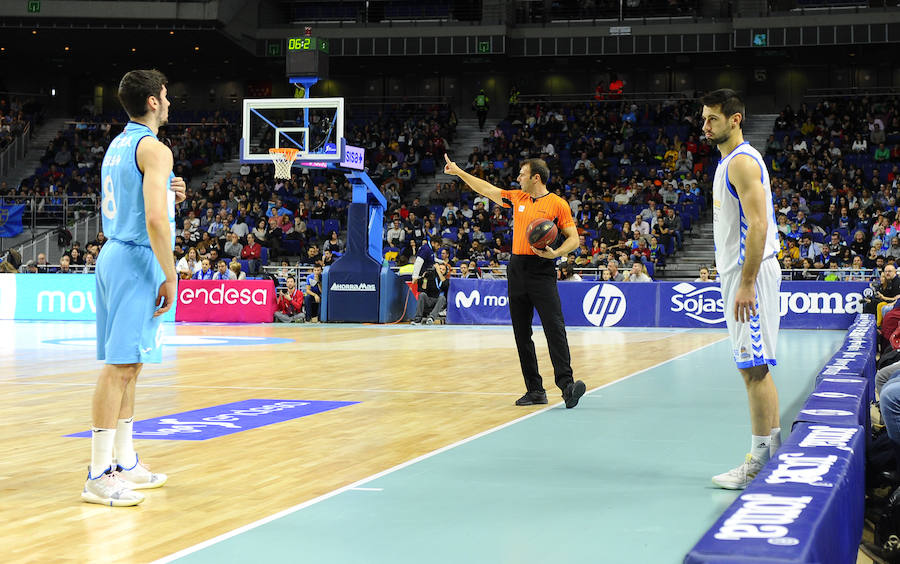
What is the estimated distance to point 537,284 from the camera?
8203mm

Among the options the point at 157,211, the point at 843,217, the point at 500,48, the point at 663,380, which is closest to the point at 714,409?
the point at 663,380

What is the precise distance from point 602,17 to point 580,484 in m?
32.9

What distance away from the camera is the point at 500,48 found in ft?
113

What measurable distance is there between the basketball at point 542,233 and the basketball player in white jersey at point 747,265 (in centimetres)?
287

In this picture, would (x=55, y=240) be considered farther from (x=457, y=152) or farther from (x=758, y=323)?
(x=758, y=323)

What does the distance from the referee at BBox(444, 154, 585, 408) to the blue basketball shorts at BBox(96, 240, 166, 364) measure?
390cm

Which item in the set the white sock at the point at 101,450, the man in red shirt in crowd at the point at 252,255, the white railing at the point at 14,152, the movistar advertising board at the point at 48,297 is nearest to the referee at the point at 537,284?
the white sock at the point at 101,450

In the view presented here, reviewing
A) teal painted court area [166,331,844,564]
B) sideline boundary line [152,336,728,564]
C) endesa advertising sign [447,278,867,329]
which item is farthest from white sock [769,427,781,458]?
endesa advertising sign [447,278,867,329]

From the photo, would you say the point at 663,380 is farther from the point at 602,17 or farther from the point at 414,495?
the point at 602,17

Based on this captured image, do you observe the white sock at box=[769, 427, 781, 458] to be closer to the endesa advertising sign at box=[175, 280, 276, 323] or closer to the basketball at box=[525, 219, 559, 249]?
the basketball at box=[525, 219, 559, 249]

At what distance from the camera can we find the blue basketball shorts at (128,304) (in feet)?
15.4

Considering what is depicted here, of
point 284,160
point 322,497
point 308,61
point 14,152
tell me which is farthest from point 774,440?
point 14,152

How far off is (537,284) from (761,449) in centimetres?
338

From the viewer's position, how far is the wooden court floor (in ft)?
14.0
